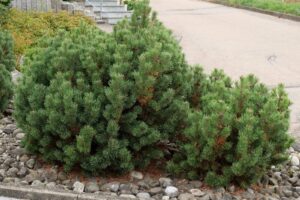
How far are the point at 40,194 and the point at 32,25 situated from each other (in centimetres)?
717

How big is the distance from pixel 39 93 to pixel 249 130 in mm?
1560

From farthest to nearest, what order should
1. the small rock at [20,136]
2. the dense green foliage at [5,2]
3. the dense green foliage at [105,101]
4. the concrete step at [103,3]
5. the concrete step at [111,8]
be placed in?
the concrete step at [103,3]
the concrete step at [111,8]
the dense green foliage at [5,2]
the small rock at [20,136]
the dense green foliage at [105,101]

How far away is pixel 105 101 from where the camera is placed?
4105mm

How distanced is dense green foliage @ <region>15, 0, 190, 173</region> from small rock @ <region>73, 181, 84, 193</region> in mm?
142

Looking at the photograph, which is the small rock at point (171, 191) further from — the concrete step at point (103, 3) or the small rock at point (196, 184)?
the concrete step at point (103, 3)

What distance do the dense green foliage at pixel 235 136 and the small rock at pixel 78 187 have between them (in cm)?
66

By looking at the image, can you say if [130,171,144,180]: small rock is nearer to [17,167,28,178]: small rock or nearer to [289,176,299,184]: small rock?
[17,167,28,178]: small rock

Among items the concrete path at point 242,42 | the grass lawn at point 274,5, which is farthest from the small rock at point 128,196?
the grass lawn at point 274,5

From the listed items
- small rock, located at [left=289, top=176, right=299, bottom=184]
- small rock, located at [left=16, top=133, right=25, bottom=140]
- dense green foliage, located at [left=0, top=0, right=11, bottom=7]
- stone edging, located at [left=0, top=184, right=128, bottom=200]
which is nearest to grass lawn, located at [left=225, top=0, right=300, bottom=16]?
dense green foliage, located at [left=0, top=0, right=11, bottom=7]

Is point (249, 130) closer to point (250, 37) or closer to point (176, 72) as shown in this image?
point (176, 72)

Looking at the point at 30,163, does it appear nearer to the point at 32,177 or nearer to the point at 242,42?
the point at 32,177

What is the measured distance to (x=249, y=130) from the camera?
3.86 metres

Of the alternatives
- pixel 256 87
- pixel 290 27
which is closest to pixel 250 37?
pixel 290 27

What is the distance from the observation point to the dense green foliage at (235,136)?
12.8 feet
